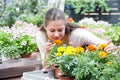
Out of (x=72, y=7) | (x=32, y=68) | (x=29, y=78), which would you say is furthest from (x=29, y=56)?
(x=72, y=7)

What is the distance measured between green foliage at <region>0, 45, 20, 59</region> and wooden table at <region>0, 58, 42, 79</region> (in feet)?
0.17

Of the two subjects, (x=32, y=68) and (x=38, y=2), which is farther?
(x=38, y=2)

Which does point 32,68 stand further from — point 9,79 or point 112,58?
point 112,58

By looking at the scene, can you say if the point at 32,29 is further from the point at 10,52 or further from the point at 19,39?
the point at 10,52

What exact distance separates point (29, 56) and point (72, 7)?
2121mm

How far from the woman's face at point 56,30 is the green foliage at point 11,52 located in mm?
1167

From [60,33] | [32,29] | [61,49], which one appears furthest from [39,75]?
[32,29]

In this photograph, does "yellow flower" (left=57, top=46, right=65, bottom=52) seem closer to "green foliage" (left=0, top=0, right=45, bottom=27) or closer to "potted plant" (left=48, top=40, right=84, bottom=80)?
"potted plant" (left=48, top=40, right=84, bottom=80)

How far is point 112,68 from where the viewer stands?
1606 mm

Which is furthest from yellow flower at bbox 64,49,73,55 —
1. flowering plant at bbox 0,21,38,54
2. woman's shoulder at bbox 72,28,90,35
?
flowering plant at bbox 0,21,38,54

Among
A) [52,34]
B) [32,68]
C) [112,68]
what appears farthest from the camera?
[32,68]

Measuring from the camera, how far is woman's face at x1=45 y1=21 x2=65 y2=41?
6.97 ft

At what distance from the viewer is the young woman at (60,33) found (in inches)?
83.7

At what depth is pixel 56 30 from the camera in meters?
2.13
